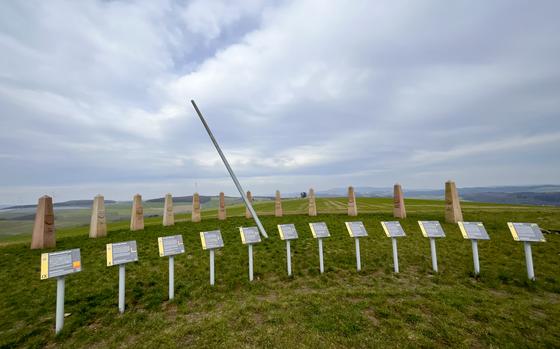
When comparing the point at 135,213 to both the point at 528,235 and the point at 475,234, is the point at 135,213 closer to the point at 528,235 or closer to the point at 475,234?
the point at 475,234

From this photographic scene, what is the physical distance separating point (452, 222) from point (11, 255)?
899 inches

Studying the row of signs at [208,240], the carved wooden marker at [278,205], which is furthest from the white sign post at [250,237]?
the carved wooden marker at [278,205]

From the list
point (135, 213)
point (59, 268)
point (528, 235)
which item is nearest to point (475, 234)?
point (528, 235)

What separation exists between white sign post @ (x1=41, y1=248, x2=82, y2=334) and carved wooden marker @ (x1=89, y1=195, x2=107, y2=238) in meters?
Result: 11.1

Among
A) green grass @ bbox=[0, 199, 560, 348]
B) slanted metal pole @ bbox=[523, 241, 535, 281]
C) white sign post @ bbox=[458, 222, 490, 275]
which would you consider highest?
white sign post @ bbox=[458, 222, 490, 275]

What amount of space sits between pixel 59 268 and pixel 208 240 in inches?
123

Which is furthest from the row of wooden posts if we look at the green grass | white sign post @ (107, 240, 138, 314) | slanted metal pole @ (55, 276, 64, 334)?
slanted metal pole @ (55, 276, 64, 334)

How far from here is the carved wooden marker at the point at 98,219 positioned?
555 inches

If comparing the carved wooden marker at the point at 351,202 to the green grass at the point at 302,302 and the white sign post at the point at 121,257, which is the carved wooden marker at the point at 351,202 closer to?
the green grass at the point at 302,302

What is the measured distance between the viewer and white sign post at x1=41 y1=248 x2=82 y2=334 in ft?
15.2

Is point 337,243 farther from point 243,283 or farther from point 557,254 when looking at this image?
point 557,254

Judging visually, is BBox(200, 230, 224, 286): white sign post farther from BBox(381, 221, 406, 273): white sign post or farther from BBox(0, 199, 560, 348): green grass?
BBox(381, 221, 406, 273): white sign post

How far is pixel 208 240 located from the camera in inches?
268

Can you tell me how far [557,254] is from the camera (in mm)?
8695
